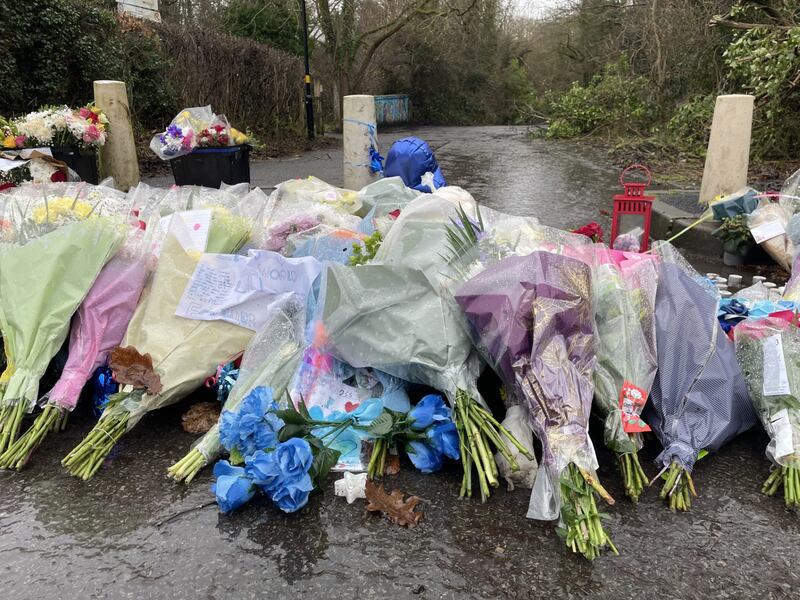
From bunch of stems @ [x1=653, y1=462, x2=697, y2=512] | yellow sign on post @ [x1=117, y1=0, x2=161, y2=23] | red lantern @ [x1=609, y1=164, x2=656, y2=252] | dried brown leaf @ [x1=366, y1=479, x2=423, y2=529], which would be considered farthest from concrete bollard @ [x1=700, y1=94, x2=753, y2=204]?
yellow sign on post @ [x1=117, y1=0, x2=161, y2=23]

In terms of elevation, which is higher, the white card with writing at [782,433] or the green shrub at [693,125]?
the green shrub at [693,125]

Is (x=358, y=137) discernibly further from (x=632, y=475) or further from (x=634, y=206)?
(x=632, y=475)

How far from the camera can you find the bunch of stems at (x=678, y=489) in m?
2.40

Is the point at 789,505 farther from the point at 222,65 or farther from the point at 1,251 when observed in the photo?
the point at 222,65

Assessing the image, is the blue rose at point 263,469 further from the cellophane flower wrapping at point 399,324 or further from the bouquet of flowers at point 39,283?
the bouquet of flowers at point 39,283

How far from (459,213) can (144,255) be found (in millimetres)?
1571

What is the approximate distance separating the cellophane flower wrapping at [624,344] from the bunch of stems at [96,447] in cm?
189

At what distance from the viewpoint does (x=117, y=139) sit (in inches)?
279

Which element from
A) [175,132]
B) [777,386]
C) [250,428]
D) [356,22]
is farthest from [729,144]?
[356,22]

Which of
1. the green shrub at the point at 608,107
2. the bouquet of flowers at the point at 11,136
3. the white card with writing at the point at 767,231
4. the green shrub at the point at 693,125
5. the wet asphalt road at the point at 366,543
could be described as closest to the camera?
the wet asphalt road at the point at 366,543

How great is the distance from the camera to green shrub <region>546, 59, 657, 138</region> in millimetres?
15945

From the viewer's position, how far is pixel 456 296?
2727mm

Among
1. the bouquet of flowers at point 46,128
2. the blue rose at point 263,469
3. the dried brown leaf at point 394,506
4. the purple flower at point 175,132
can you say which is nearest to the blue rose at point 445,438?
the dried brown leaf at point 394,506

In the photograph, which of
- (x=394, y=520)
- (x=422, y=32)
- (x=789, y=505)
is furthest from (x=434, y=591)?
(x=422, y=32)
